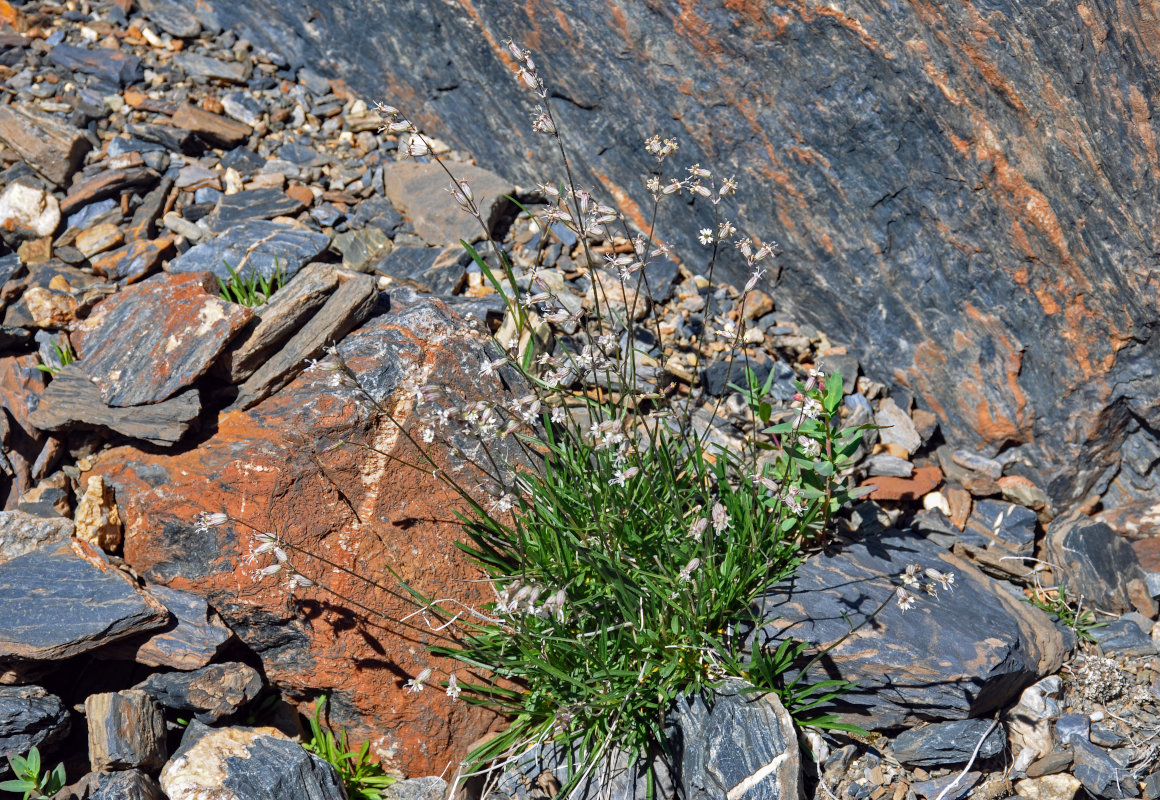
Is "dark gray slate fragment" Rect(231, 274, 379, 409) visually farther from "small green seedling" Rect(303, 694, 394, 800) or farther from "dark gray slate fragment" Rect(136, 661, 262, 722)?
"small green seedling" Rect(303, 694, 394, 800)

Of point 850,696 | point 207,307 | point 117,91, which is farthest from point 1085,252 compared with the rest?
point 117,91

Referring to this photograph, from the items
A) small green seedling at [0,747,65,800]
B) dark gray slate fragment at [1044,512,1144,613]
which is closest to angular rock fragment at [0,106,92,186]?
small green seedling at [0,747,65,800]

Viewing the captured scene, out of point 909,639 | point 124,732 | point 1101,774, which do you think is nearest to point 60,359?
point 124,732

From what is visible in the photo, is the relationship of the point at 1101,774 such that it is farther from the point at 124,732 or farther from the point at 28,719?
the point at 28,719

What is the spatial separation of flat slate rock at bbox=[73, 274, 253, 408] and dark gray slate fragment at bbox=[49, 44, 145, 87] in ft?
8.48

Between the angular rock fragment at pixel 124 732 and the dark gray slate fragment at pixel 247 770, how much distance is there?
103 mm

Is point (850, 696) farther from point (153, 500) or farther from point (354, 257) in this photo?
point (354, 257)

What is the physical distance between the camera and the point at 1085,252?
4496 millimetres

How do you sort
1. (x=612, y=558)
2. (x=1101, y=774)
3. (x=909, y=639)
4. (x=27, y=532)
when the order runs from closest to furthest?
(x=612, y=558)
(x=1101, y=774)
(x=909, y=639)
(x=27, y=532)

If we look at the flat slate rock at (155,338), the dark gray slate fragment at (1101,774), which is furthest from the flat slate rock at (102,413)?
the dark gray slate fragment at (1101,774)

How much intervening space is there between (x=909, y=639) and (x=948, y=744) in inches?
20.0

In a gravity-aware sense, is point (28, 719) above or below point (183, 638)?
below

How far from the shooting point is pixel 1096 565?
15.3 feet

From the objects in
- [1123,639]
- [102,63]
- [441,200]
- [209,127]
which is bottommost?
[102,63]
